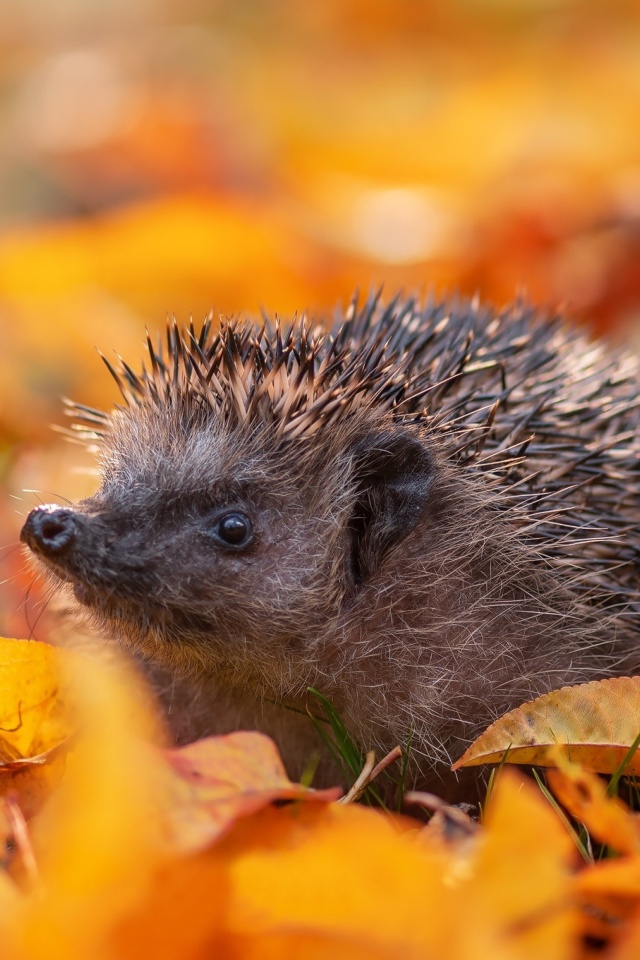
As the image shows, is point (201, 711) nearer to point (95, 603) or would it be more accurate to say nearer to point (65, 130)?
point (95, 603)

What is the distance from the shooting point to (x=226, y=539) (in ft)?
7.18

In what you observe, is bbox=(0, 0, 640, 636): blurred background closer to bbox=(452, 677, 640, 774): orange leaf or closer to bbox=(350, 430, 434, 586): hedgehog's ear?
bbox=(350, 430, 434, 586): hedgehog's ear

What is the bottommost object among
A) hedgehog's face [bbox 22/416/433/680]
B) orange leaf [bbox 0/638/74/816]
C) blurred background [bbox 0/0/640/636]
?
orange leaf [bbox 0/638/74/816]

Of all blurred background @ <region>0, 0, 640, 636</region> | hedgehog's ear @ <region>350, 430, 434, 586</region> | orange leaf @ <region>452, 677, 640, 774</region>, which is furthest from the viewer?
blurred background @ <region>0, 0, 640, 636</region>

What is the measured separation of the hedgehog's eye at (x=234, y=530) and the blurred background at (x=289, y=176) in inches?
13.2

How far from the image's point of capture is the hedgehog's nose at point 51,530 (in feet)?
6.89

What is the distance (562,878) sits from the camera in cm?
125

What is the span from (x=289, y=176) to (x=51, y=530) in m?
4.49

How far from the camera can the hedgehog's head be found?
2.14 m

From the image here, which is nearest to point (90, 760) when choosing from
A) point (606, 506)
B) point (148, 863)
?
point (148, 863)

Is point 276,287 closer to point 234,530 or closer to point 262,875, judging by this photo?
point 234,530

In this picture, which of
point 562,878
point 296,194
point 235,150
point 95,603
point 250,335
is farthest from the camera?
point 235,150

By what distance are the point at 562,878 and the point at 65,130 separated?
5999mm

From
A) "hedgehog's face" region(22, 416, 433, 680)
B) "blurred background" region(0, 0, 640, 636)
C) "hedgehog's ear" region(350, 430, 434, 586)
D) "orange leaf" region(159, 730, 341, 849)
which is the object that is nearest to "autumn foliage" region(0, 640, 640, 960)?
"orange leaf" region(159, 730, 341, 849)
